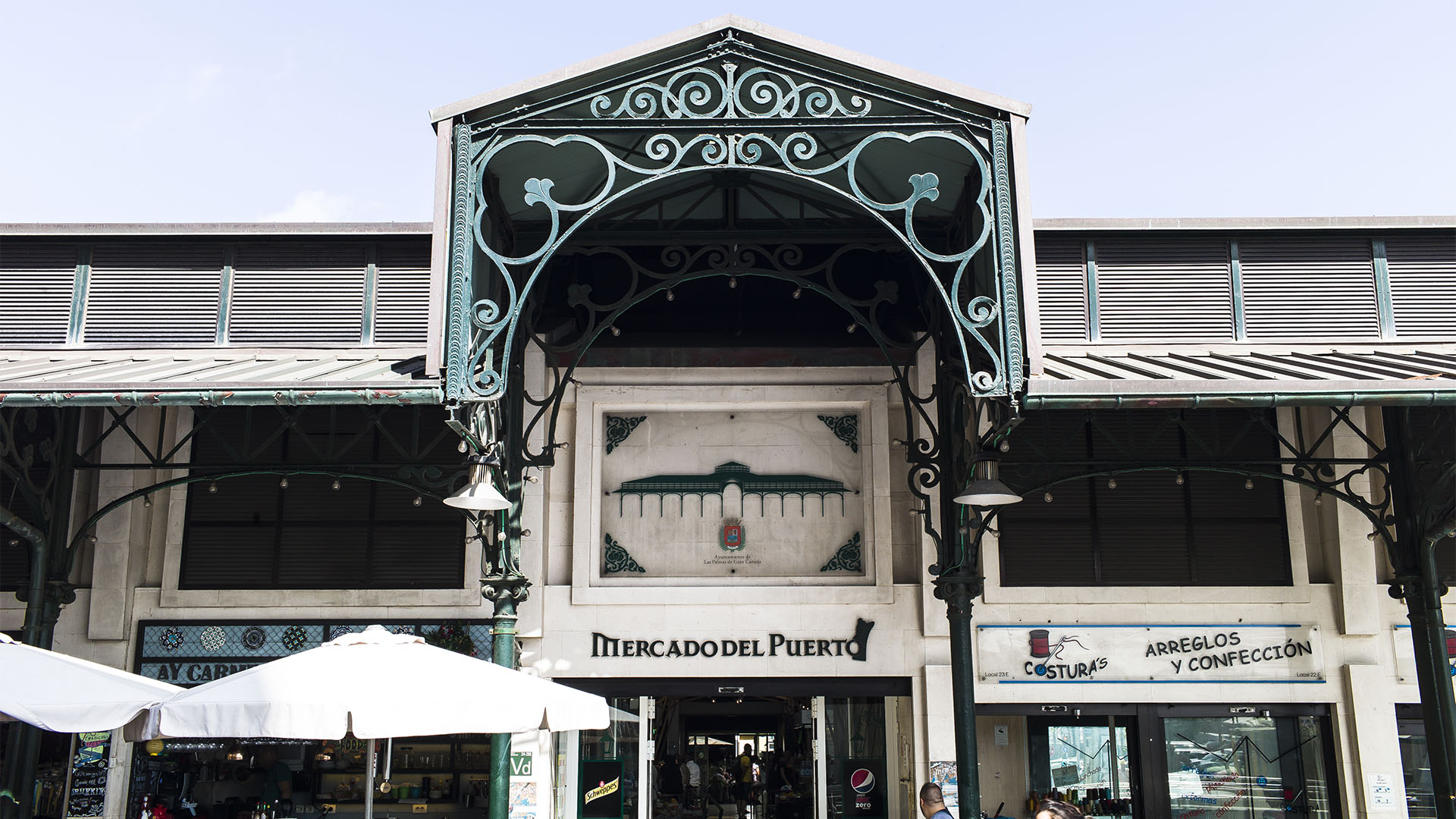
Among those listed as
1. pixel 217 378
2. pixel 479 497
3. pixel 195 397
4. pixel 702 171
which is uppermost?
pixel 702 171

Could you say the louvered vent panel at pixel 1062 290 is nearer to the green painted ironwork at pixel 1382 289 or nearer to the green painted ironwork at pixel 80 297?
the green painted ironwork at pixel 1382 289

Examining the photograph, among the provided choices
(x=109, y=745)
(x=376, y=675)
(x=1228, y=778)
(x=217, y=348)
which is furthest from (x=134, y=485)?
(x=1228, y=778)

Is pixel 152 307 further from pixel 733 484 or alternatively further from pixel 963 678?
pixel 963 678

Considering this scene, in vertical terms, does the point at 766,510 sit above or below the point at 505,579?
above

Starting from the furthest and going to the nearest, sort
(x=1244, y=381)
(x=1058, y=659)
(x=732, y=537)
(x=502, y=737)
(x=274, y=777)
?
(x=274, y=777), (x=732, y=537), (x=1058, y=659), (x=502, y=737), (x=1244, y=381)

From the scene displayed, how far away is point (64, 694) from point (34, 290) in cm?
773

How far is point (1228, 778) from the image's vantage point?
13023mm

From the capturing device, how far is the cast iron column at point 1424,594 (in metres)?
10.8

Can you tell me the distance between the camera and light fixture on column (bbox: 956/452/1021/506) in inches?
390

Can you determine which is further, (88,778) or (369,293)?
(369,293)

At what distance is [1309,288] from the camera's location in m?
13.2

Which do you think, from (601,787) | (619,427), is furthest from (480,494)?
(601,787)

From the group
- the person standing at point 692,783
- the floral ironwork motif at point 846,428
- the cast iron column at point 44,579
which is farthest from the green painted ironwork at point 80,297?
the person standing at point 692,783

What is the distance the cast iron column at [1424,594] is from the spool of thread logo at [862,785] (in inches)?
228
